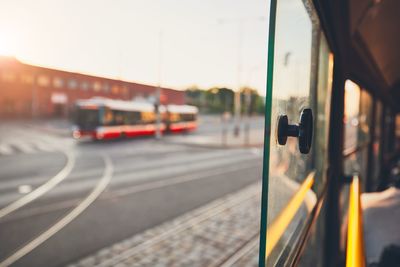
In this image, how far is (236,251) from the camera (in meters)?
5.11

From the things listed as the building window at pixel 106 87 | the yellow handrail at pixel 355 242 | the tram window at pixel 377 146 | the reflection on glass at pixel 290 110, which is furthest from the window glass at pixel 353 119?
the building window at pixel 106 87

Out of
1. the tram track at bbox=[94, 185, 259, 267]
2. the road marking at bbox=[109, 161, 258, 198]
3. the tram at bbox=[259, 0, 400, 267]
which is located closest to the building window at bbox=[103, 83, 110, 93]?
the road marking at bbox=[109, 161, 258, 198]

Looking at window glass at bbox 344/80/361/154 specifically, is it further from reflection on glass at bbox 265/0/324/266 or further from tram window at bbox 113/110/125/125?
tram window at bbox 113/110/125/125

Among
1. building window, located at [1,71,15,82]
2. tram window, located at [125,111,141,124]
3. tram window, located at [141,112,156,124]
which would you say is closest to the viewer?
tram window, located at [125,111,141,124]

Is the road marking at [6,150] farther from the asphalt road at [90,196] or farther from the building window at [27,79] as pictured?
the building window at [27,79]

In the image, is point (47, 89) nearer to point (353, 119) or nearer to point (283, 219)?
point (353, 119)

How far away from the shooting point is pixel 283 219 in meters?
2.08

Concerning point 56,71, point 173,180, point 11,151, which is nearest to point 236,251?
point 173,180

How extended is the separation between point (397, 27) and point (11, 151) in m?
18.7

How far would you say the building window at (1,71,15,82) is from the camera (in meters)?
45.5

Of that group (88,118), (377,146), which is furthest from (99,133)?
(377,146)

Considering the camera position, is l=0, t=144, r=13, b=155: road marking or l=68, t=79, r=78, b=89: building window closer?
l=0, t=144, r=13, b=155: road marking

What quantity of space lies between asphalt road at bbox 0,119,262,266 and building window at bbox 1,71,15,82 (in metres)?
35.3

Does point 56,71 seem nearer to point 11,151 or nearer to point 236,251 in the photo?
point 11,151
